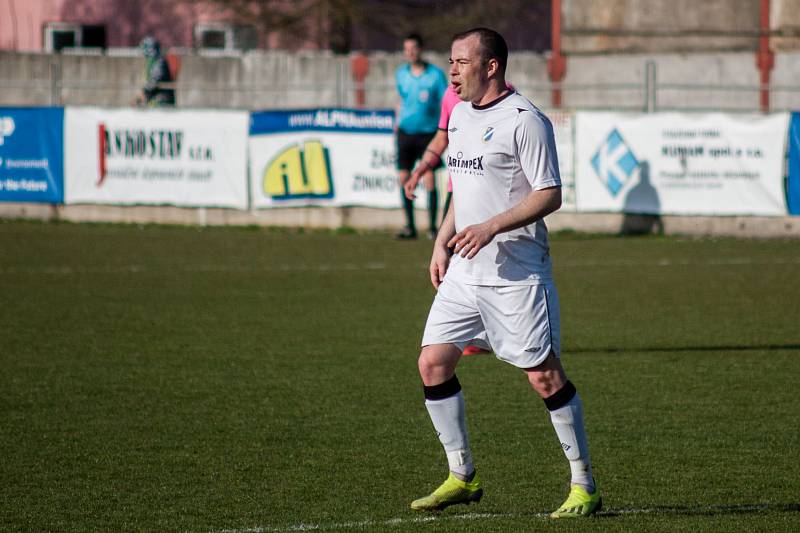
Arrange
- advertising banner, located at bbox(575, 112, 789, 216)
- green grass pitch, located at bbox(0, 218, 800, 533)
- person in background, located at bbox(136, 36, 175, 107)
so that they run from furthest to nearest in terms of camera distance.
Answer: person in background, located at bbox(136, 36, 175, 107)
advertising banner, located at bbox(575, 112, 789, 216)
green grass pitch, located at bbox(0, 218, 800, 533)

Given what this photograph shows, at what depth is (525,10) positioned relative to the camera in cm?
3844

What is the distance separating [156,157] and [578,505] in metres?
14.4

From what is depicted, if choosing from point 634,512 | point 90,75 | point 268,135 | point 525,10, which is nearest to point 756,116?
point 268,135

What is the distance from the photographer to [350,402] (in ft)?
26.3

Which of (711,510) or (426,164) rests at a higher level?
(426,164)

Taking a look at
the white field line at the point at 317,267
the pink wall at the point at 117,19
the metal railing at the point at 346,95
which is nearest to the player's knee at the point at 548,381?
the white field line at the point at 317,267

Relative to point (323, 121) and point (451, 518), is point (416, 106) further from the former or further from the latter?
point (451, 518)

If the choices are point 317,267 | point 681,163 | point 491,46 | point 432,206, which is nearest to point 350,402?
point 491,46

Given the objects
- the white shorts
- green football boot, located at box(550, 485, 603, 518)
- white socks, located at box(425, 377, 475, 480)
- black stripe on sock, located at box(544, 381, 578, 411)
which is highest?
the white shorts

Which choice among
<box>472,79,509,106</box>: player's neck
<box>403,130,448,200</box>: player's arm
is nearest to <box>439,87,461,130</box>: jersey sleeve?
<box>403,130,448,200</box>: player's arm

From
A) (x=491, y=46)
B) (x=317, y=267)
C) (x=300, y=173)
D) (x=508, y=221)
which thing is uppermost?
(x=491, y=46)

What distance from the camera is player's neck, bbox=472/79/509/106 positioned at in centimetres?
558

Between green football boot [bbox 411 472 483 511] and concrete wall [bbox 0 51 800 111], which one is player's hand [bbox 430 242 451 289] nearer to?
green football boot [bbox 411 472 483 511]

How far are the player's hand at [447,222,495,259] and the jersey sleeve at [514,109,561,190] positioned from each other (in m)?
0.26
